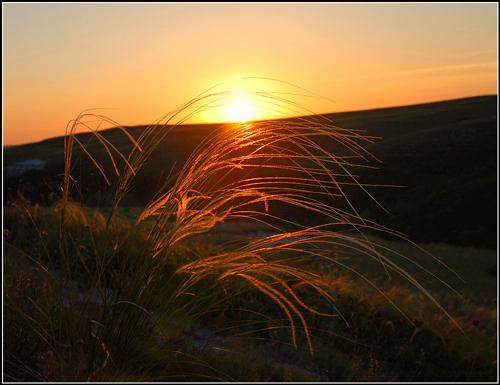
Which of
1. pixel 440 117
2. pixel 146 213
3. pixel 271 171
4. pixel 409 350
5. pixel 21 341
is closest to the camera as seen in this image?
pixel 146 213

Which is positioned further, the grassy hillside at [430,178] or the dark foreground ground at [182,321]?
the grassy hillside at [430,178]

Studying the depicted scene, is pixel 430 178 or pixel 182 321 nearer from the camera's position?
pixel 182 321

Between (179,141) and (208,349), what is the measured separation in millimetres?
44143

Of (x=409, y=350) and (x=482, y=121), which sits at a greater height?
(x=482, y=121)

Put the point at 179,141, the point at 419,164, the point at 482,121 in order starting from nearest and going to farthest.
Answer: the point at 419,164, the point at 482,121, the point at 179,141

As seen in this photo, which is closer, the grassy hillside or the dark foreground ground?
the dark foreground ground

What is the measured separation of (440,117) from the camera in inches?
1700

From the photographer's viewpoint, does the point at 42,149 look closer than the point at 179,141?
No

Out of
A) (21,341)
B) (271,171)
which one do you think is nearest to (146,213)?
(21,341)

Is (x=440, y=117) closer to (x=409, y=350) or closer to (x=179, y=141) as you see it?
(x=179, y=141)

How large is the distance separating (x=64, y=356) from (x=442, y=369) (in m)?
3.27

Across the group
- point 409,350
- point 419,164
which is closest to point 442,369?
point 409,350

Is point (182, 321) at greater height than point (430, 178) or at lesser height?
greater

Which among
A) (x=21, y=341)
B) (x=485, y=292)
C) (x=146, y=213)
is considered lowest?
(x=485, y=292)
